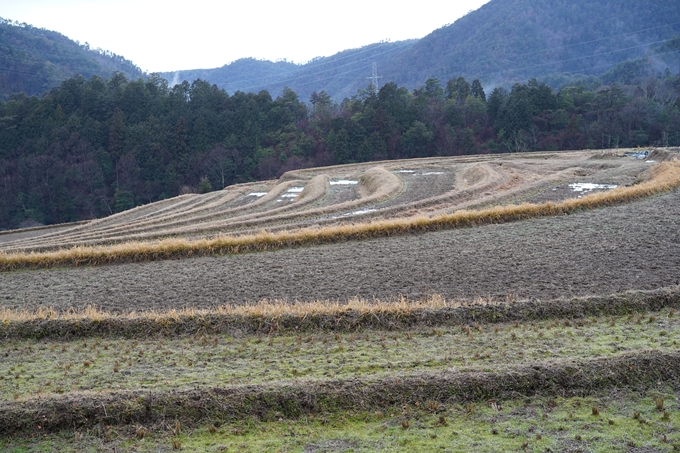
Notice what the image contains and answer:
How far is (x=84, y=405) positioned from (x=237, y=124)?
291 feet

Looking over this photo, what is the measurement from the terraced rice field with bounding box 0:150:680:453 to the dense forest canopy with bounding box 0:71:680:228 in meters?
55.5

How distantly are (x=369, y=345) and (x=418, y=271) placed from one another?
5.11 meters

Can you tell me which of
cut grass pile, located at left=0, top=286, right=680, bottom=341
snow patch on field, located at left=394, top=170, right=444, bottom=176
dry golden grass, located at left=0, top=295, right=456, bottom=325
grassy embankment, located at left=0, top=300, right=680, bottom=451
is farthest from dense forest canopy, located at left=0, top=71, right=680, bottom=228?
grassy embankment, located at left=0, top=300, right=680, bottom=451

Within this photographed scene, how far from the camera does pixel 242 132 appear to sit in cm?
9194

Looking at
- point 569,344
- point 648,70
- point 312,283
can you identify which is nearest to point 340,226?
point 312,283

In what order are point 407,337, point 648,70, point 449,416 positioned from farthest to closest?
point 648,70 → point 407,337 → point 449,416

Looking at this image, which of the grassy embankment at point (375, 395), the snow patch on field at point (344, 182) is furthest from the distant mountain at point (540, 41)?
the grassy embankment at point (375, 395)

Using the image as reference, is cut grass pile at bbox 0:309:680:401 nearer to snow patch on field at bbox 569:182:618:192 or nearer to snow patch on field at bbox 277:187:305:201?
snow patch on field at bbox 569:182:618:192

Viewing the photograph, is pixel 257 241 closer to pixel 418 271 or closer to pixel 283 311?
pixel 418 271

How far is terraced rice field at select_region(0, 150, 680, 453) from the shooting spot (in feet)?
23.4

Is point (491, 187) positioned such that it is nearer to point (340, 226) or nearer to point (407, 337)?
point (340, 226)

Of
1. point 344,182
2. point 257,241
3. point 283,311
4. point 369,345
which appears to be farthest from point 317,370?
point 344,182

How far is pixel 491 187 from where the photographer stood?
30891 mm

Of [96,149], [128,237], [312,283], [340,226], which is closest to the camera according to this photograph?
[312,283]
